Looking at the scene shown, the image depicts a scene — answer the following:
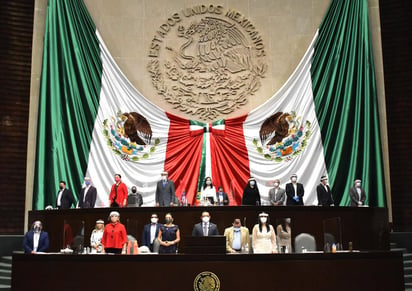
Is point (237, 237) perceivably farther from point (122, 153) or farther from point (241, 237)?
point (122, 153)

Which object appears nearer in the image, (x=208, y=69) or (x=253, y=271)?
(x=253, y=271)

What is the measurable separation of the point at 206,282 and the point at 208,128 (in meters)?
6.02

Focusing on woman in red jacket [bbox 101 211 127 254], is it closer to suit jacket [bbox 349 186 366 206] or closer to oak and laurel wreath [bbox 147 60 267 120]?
suit jacket [bbox 349 186 366 206]

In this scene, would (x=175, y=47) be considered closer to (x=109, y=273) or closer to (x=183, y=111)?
(x=183, y=111)

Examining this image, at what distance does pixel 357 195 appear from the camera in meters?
10.9

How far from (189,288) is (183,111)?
6454 millimetres

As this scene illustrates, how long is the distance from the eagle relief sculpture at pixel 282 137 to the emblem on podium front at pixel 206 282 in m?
5.78

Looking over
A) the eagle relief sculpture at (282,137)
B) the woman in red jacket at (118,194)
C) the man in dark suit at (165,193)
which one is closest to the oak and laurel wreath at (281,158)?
the eagle relief sculpture at (282,137)

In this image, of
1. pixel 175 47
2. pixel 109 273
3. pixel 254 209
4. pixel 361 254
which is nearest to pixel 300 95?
pixel 175 47

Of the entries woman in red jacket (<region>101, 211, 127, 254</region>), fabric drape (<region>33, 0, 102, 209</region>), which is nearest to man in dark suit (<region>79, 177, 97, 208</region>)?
fabric drape (<region>33, 0, 102, 209</region>)

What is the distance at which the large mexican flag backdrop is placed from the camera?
12.1m

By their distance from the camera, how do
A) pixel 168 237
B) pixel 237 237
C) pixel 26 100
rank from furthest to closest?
pixel 26 100 → pixel 237 237 → pixel 168 237

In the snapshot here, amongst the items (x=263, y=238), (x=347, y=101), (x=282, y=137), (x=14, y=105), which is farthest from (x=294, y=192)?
(x=14, y=105)

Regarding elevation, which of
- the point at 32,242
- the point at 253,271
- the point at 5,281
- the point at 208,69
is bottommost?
the point at 5,281
